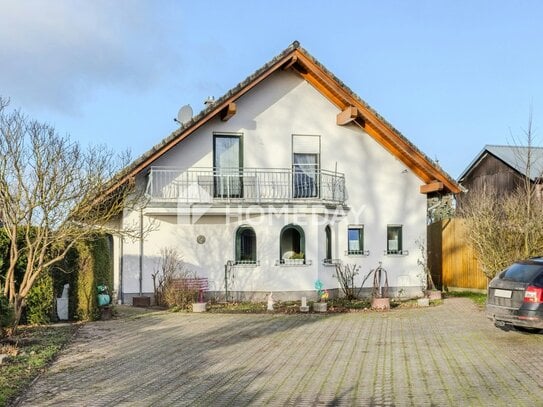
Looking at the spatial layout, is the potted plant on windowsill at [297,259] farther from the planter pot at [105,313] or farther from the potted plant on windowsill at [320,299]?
the planter pot at [105,313]

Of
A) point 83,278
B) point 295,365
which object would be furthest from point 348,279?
point 295,365

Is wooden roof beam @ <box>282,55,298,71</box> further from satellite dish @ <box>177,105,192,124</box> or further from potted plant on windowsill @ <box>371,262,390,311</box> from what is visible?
potted plant on windowsill @ <box>371,262,390,311</box>

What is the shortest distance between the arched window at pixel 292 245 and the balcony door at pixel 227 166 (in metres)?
1.99

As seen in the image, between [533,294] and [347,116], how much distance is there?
32.9 ft

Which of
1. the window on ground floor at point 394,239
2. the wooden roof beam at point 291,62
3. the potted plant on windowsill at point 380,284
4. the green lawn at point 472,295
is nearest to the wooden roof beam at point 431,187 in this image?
the window on ground floor at point 394,239

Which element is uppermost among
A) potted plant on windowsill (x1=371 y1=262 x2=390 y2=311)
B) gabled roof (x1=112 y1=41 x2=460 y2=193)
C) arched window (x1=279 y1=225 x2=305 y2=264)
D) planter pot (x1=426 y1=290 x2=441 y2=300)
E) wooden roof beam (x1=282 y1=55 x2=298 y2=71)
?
wooden roof beam (x1=282 y1=55 x2=298 y2=71)

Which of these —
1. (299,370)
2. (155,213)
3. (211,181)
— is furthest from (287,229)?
(299,370)

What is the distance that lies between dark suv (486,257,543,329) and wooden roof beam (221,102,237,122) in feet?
32.3

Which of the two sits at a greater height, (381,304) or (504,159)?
(504,159)

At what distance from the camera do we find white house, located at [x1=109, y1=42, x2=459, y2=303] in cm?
1838

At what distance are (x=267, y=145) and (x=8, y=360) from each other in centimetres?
1180

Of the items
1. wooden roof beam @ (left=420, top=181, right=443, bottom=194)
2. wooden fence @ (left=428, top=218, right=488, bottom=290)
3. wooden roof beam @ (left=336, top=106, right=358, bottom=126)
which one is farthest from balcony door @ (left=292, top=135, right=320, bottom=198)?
wooden fence @ (left=428, top=218, right=488, bottom=290)

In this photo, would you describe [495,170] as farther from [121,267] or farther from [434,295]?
[121,267]

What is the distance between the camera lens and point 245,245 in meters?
19.0
